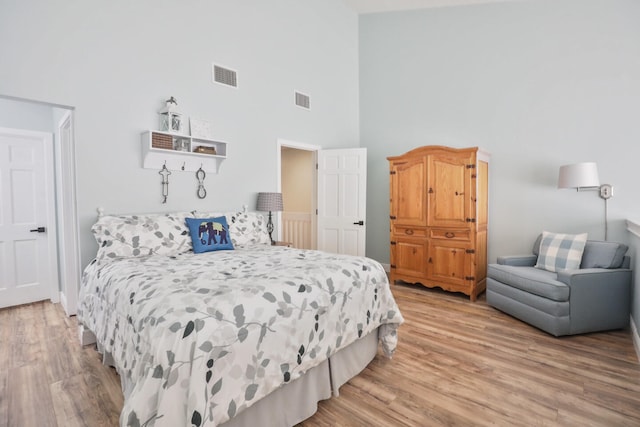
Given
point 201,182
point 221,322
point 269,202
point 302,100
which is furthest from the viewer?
point 302,100

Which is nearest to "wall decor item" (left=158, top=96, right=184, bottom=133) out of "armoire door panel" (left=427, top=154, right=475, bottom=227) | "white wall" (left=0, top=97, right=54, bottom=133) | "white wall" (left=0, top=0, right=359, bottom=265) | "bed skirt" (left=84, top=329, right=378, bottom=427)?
"white wall" (left=0, top=0, right=359, bottom=265)

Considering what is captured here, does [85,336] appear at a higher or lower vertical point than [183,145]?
lower

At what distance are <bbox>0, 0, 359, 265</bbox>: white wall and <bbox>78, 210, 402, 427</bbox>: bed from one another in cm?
61

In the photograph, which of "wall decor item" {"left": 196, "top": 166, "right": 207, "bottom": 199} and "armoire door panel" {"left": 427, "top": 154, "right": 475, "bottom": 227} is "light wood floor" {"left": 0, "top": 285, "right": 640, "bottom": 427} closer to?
"armoire door panel" {"left": 427, "top": 154, "right": 475, "bottom": 227}

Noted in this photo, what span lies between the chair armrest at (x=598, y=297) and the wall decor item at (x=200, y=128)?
3.72 metres

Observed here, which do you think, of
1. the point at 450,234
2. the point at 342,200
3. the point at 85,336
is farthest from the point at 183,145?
the point at 450,234

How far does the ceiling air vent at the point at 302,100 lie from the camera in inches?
185

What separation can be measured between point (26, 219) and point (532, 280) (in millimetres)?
5334

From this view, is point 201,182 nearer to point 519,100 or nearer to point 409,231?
point 409,231

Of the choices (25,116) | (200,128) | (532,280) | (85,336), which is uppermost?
(25,116)

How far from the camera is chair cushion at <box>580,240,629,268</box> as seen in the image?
122 inches

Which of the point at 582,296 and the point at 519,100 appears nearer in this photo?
the point at 582,296

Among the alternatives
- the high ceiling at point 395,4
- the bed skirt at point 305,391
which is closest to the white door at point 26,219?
the bed skirt at point 305,391

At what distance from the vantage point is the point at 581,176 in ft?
11.5
